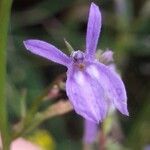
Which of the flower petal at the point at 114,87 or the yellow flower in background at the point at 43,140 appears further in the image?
the yellow flower in background at the point at 43,140

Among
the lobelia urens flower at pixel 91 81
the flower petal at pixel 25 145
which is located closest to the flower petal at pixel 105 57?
the lobelia urens flower at pixel 91 81

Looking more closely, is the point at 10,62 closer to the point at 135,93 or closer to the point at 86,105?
the point at 135,93

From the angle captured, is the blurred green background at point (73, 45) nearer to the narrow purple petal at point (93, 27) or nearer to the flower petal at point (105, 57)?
the flower petal at point (105, 57)

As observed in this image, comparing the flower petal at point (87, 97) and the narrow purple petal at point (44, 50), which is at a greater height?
the narrow purple petal at point (44, 50)

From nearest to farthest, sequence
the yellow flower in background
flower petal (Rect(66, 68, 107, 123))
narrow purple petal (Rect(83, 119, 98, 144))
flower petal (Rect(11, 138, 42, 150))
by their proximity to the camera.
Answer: flower petal (Rect(66, 68, 107, 123)) → narrow purple petal (Rect(83, 119, 98, 144)) → flower petal (Rect(11, 138, 42, 150)) → the yellow flower in background

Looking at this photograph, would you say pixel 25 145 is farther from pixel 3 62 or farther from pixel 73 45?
pixel 3 62

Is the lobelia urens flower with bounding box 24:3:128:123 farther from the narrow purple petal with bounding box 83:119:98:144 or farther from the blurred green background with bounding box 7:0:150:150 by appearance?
the blurred green background with bounding box 7:0:150:150

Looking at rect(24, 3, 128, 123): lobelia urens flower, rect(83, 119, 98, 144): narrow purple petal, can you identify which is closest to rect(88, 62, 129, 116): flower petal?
rect(24, 3, 128, 123): lobelia urens flower

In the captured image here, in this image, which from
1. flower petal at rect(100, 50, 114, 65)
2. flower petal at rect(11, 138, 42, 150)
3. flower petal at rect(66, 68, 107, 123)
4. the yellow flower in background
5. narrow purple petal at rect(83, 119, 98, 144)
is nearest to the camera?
flower petal at rect(66, 68, 107, 123)
